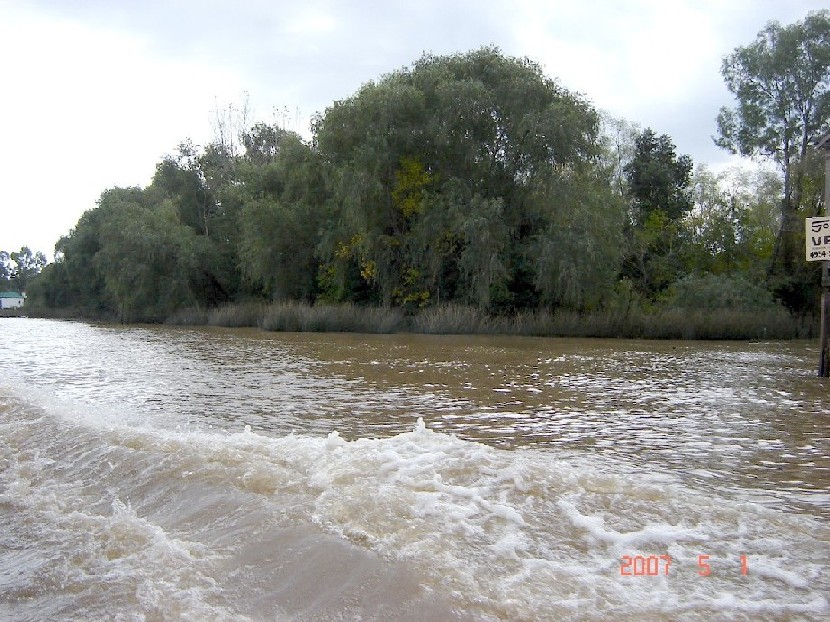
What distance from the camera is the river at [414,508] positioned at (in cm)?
314

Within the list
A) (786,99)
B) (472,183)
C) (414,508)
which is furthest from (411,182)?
(414,508)

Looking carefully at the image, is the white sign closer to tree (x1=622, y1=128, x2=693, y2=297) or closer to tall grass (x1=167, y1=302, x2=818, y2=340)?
tall grass (x1=167, y1=302, x2=818, y2=340)

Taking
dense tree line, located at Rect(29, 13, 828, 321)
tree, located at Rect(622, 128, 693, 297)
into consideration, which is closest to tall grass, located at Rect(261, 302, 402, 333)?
dense tree line, located at Rect(29, 13, 828, 321)

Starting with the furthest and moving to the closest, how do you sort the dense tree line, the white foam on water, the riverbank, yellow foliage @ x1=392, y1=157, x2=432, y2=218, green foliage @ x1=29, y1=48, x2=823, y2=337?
yellow foliage @ x1=392, y1=157, x2=432, y2=218 → the dense tree line → green foliage @ x1=29, y1=48, x2=823, y2=337 → the riverbank → the white foam on water

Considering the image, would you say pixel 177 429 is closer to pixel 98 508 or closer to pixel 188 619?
pixel 98 508

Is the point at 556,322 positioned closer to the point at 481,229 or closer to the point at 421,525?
the point at 481,229

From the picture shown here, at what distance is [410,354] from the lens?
15867mm

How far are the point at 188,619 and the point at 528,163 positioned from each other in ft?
92.5

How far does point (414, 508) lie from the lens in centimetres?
413

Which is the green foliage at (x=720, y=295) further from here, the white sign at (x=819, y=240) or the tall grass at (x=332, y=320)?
the white sign at (x=819, y=240)

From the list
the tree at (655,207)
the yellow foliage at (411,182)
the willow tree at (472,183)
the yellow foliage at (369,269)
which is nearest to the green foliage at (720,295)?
the willow tree at (472,183)

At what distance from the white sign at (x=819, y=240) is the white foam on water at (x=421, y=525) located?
733 centimetres
